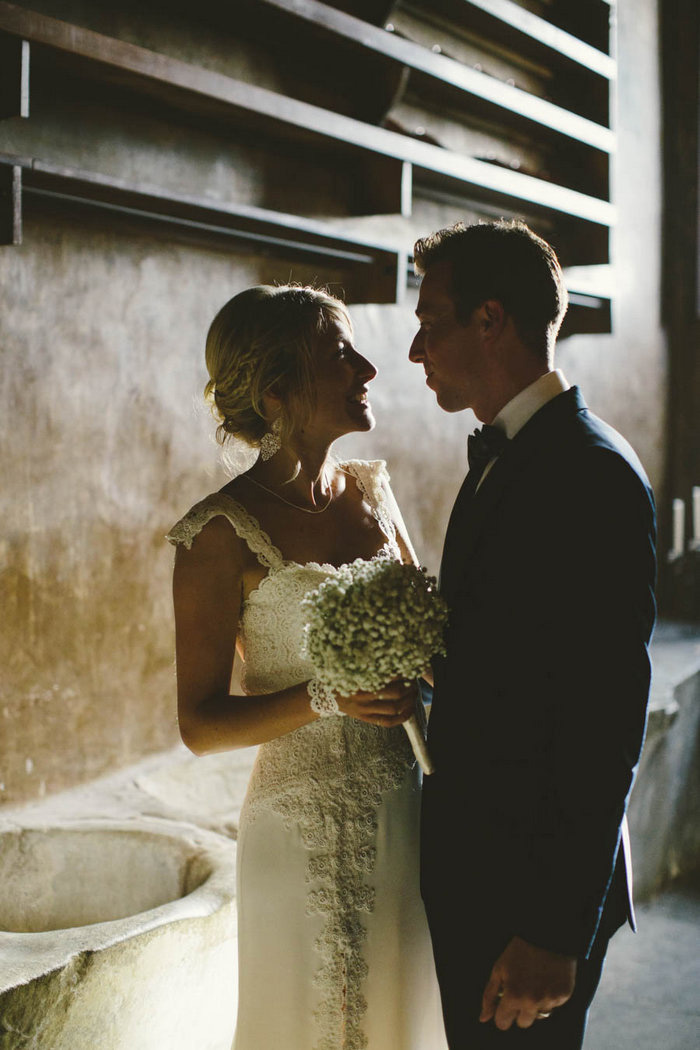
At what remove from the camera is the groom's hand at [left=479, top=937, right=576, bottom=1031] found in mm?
1463

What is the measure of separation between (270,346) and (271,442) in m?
0.21

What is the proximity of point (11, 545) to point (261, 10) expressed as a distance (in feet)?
6.05

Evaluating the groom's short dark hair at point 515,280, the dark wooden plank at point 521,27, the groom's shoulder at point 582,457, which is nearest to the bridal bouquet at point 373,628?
the groom's shoulder at point 582,457

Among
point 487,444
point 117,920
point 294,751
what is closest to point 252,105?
point 487,444

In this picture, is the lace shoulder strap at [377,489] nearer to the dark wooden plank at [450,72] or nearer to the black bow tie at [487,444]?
the black bow tie at [487,444]

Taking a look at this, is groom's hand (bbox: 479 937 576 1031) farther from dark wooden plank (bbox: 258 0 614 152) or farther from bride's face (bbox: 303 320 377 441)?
dark wooden plank (bbox: 258 0 614 152)

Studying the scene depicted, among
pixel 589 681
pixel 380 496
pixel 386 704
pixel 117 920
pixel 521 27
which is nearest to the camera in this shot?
pixel 589 681

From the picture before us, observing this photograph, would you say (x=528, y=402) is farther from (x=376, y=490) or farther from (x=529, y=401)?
(x=376, y=490)

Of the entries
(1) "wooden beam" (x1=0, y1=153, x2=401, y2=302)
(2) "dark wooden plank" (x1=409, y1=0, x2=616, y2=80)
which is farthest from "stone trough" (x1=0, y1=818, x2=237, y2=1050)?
(2) "dark wooden plank" (x1=409, y1=0, x2=616, y2=80)

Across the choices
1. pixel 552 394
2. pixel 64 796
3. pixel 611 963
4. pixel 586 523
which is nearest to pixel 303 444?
pixel 552 394

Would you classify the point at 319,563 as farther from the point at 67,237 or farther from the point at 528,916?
the point at 67,237

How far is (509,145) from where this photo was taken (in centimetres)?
497

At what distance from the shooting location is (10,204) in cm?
242

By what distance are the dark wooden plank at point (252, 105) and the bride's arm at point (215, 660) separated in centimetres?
135
